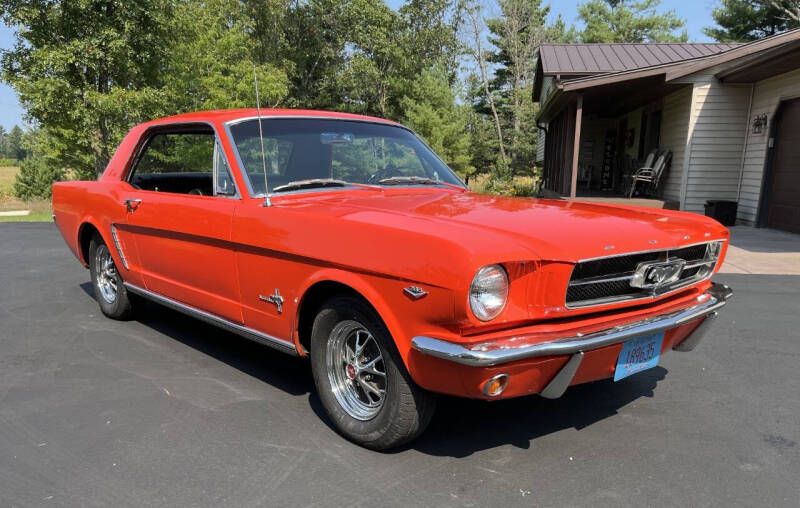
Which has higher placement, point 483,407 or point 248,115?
point 248,115

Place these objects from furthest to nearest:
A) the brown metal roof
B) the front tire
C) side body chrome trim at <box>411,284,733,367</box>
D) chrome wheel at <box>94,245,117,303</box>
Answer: the brown metal roof → chrome wheel at <box>94,245,117,303</box> → the front tire → side body chrome trim at <box>411,284,733,367</box>

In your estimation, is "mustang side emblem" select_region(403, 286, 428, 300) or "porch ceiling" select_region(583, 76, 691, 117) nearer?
"mustang side emblem" select_region(403, 286, 428, 300)

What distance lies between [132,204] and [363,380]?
248 cm

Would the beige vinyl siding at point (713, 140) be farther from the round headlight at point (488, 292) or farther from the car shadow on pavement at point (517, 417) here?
the round headlight at point (488, 292)

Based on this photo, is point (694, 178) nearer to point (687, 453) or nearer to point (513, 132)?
point (687, 453)

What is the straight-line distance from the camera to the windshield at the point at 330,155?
340 centimetres

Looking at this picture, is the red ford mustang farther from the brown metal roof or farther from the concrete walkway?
the brown metal roof

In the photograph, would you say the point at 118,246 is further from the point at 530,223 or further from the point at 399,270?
the point at 530,223

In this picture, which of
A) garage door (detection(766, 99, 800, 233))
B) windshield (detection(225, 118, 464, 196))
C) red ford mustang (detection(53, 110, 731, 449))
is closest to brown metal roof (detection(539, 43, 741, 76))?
garage door (detection(766, 99, 800, 233))

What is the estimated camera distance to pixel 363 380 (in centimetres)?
280

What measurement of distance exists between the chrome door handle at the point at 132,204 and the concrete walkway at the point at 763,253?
21.8 ft

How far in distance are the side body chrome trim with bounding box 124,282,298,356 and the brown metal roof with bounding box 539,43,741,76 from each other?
47.4ft

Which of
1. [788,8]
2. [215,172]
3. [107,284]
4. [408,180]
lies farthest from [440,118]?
[215,172]

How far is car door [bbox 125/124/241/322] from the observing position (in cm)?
333
